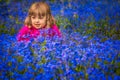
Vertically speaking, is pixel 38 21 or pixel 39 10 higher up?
pixel 39 10

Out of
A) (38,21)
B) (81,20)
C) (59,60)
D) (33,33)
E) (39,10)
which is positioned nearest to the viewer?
(59,60)

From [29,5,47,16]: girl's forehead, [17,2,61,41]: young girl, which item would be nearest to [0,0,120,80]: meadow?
[17,2,61,41]: young girl

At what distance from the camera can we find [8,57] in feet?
14.4

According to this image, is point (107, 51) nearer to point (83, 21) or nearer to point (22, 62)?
point (22, 62)

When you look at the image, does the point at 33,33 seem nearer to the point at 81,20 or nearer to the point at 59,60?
the point at 59,60

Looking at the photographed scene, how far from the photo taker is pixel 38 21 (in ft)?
17.2

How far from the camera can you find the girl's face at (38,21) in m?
5.25

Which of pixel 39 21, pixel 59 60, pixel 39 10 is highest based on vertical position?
pixel 39 10

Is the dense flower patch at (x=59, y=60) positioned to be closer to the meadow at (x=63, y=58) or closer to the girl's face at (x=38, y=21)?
the meadow at (x=63, y=58)

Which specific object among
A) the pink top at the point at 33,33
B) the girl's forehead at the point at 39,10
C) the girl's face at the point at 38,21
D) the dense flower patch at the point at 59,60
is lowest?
the dense flower patch at the point at 59,60

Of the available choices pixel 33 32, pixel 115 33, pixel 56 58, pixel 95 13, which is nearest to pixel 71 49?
pixel 56 58

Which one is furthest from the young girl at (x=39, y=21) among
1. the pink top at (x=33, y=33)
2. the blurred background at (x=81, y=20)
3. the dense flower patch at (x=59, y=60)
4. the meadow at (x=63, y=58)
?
the blurred background at (x=81, y=20)

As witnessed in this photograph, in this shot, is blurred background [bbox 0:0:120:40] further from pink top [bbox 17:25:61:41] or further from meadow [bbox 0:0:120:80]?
pink top [bbox 17:25:61:41]

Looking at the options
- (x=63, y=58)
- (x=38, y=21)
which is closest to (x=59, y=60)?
(x=63, y=58)
